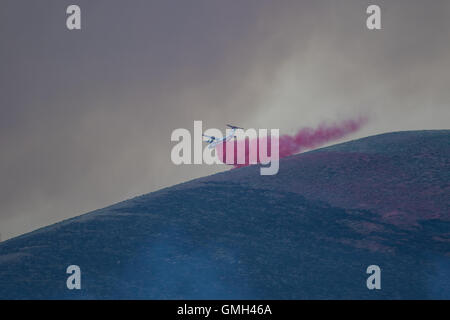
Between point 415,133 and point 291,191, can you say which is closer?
point 291,191

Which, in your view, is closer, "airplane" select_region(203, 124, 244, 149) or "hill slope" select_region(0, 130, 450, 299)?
"hill slope" select_region(0, 130, 450, 299)

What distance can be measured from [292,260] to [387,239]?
12.2 metres

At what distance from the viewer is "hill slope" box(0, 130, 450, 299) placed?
46625mm

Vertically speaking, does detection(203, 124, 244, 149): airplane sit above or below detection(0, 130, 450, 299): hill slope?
above

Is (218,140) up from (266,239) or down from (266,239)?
up

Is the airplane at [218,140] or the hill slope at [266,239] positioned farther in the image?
the airplane at [218,140]

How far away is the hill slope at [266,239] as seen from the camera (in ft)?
153

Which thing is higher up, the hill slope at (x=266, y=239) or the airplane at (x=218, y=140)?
the airplane at (x=218, y=140)

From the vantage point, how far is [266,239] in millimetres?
57469

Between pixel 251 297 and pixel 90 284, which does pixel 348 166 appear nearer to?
pixel 251 297

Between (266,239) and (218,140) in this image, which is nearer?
(266,239)
